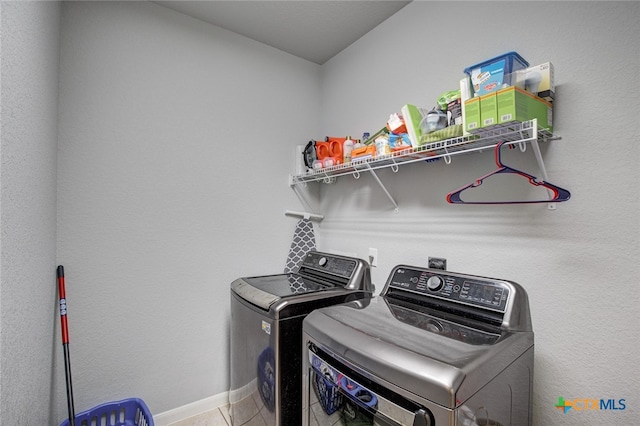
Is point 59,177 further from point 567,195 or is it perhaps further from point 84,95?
point 567,195

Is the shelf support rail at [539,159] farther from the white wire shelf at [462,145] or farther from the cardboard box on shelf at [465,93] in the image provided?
the cardboard box on shelf at [465,93]

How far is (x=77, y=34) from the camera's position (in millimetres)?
1577

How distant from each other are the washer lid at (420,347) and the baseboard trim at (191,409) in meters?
1.31

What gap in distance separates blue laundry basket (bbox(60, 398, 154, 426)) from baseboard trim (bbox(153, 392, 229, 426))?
16 centimetres

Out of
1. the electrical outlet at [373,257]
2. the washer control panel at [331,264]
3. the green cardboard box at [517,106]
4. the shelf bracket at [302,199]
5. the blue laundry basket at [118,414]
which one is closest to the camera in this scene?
the green cardboard box at [517,106]

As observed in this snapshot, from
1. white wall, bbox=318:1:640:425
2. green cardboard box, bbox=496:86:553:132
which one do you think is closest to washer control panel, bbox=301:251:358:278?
white wall, bbox=318:1:640:425

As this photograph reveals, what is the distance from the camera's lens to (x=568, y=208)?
1.12 meters

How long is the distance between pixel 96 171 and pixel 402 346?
1.78 metres

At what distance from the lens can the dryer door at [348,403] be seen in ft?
2.55

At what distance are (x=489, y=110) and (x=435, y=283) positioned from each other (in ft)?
2.34

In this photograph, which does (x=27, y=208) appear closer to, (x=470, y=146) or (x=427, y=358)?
(x=427, y=358)

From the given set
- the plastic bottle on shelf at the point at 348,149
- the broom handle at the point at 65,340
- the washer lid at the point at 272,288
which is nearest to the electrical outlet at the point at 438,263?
the washer lid at the point at 272,288

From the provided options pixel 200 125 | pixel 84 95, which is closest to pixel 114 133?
pixel 84 95

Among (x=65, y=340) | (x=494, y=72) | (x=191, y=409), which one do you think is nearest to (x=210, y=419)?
(x=191, y=409)
